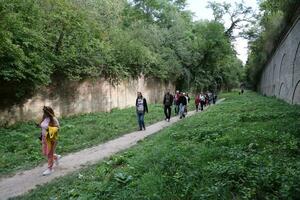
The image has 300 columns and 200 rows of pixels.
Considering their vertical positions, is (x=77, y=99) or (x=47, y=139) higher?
(x=77, y=99)

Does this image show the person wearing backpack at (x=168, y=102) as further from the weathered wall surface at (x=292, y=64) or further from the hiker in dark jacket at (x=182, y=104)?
the weathered wall surface at (x=292, y=64)

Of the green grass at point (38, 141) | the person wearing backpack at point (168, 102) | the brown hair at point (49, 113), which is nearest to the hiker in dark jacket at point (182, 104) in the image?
the person wearing backpack at point (168, 102)

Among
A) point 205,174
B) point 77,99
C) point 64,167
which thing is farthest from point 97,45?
point 205,174

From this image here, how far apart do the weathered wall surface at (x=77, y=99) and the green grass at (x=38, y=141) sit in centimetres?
73

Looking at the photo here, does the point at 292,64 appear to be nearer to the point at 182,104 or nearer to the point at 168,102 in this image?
the point at 182,104

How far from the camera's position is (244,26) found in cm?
5197

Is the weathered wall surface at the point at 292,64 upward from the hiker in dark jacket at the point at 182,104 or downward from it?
upward

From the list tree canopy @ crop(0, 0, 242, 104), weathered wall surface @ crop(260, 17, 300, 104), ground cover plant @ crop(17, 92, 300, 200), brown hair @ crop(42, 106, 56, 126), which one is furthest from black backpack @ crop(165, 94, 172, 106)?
brown hair @ crop(42, 106, 56, 126)

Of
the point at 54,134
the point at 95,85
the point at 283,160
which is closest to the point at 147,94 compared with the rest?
Answer: the point at 95,85

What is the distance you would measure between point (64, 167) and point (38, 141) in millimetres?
4019

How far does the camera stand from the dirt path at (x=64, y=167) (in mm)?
8320

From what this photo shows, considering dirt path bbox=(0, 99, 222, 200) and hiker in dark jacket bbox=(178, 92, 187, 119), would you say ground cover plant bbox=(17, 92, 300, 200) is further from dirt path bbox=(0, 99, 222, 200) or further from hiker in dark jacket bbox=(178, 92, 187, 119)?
hiker in dark jacket bbox=(178, 92, 187, 119)

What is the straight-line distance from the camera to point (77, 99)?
74.0ft

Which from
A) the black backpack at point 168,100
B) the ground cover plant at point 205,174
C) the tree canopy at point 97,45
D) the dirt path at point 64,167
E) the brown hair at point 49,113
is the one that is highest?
the tree canopy at point 97,45
